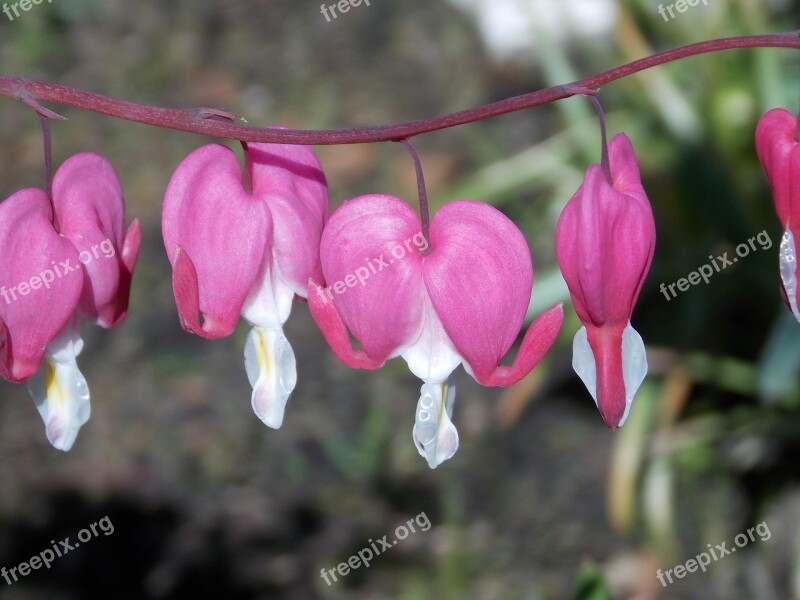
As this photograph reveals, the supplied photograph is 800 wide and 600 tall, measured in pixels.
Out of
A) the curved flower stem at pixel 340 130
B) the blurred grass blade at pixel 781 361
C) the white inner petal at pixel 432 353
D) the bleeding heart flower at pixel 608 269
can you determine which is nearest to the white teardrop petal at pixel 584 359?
the bleeding heart flower at pixel 608 269

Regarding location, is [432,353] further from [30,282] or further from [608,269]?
[30,282]

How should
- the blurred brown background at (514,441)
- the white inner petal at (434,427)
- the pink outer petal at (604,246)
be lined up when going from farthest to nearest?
the blurred brown background at (514,441) < the white inner petal at (434,427) < the pink outer petal at (604,246)

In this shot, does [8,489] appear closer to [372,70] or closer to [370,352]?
[370,352]

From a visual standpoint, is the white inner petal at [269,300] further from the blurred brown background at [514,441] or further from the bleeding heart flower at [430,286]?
the blurred brown background at [514,441]

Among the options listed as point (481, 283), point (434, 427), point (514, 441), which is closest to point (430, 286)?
point (481, 283)

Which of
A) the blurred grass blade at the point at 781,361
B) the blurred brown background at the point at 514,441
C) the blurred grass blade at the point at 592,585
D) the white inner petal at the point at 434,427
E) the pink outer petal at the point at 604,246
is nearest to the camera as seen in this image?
the pink outer petal at the point at 604,246

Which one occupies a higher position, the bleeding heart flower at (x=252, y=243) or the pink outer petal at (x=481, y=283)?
the bleeding heart flower at (x=252, y=243)
